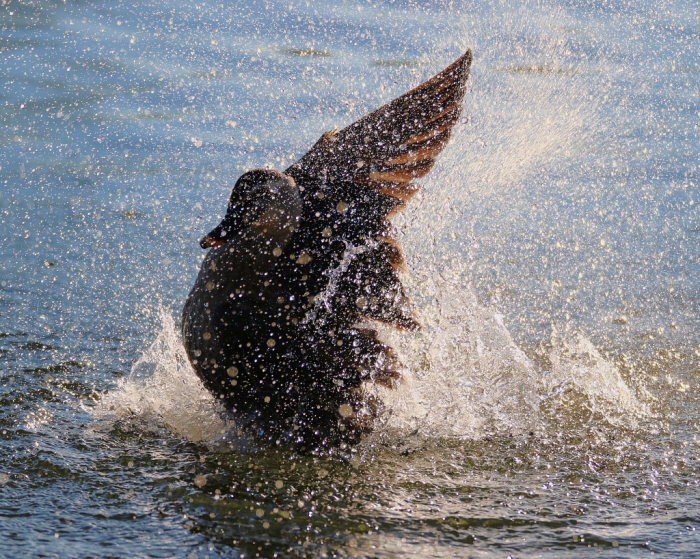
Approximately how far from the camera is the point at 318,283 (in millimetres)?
3473

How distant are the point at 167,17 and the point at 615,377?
25.5ft

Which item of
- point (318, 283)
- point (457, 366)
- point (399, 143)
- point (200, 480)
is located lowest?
point (200, 480)

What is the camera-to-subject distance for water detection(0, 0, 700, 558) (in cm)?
295

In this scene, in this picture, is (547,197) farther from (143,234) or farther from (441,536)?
(441,536)

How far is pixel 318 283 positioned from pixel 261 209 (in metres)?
0.38

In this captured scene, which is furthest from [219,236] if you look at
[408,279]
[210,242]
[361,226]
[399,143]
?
[408,279]

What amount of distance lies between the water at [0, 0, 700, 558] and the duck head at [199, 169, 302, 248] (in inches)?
31.4

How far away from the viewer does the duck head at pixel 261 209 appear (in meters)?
3.39

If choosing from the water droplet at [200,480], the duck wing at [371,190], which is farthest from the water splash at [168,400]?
the duck wing at [371,190]

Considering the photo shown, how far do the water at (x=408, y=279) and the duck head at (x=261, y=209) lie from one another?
796 mm

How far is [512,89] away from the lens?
8664 millimetres

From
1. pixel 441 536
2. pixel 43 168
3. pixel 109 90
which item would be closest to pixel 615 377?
pixel 441 536

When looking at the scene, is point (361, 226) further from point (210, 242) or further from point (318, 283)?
point (210, 242)

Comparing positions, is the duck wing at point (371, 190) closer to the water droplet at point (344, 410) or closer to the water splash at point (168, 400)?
the water droplet at point (344, 410)
